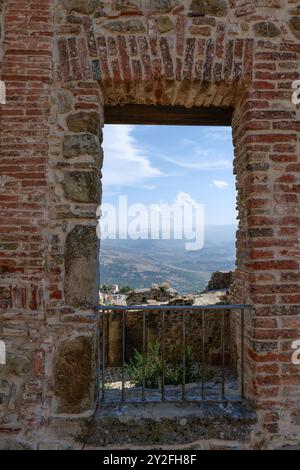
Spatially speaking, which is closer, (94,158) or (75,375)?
(75,375)

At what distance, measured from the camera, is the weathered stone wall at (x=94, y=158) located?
2486mm

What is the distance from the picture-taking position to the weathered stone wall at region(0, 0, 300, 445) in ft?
8.16

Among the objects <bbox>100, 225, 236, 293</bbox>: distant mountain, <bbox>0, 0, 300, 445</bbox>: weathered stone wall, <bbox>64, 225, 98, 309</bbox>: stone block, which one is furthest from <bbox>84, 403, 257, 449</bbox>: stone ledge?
<bbox>100, 225, 236, 293</bbox>: distant mountain

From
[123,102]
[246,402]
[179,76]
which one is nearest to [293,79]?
[179,76]

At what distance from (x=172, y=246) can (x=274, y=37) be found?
223 feet

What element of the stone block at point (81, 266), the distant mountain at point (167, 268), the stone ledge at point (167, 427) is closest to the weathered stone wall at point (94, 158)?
the stone block at point (81, 266)

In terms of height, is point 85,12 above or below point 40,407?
above

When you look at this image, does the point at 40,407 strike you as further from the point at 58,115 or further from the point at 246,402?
the point at 58,115

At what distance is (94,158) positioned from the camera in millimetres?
2641

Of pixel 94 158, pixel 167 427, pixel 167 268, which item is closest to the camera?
pixel 167 427

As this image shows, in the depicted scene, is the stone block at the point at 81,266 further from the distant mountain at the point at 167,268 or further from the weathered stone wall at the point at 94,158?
the distant mountain at the point at 167,268

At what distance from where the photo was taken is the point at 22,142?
2572 mm

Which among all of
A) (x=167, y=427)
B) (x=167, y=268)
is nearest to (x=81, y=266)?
(x=167, y=427)

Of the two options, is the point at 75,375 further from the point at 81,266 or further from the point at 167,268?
the point at 167,268
